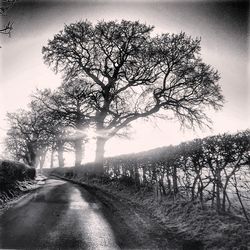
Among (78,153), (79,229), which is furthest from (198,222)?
(78,153)

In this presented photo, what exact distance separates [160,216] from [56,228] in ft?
11.4

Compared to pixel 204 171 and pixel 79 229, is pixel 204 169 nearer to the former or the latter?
pixel 204 171

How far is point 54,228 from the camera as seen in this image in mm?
6363

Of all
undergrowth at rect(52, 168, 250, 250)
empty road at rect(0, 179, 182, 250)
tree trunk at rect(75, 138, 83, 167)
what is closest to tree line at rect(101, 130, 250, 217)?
undergrowth at rect(52, 168, 250, 250)

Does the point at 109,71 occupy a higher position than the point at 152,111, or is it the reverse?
the point at 109,71

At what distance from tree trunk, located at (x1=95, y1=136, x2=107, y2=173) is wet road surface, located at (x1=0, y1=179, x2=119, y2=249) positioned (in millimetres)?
10561

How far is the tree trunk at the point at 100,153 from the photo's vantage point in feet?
65.0

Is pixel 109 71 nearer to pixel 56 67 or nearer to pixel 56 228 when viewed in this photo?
pixel 56 67

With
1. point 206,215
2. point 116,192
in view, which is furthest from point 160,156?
point 116,192

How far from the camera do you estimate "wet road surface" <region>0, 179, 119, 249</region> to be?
17.3 feet

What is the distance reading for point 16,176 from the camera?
13828mm

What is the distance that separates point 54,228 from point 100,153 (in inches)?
571

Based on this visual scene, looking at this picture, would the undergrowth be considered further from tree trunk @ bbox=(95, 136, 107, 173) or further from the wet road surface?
tree trunk @ bbox=(95, 136, 107, 173)

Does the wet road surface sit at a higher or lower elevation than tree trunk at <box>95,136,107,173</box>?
lower
